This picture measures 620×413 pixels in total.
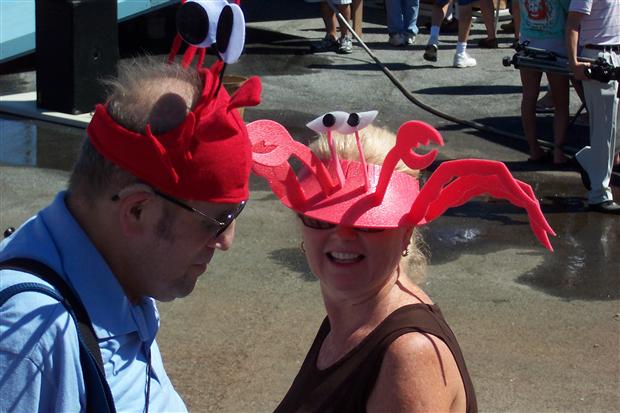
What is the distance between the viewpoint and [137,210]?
6.88 feet

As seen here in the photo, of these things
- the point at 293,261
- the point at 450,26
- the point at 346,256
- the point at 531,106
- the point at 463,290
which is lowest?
the point at 450,26

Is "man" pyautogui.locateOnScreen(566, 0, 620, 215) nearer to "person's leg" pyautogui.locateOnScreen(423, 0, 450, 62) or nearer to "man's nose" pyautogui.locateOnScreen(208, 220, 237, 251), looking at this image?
"person's leg" pyautogui.locateOnScreen(423, 0, 450, 62)

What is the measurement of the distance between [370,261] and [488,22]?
11912 mm

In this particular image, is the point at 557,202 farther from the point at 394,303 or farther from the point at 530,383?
the point at 394,303

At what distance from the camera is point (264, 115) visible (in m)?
10.8

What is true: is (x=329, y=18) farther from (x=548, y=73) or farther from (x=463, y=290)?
(x=463, y=290)

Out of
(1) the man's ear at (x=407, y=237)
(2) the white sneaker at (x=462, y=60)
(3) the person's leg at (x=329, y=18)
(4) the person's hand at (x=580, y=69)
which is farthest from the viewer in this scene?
(3) the person's leg at (x=329, y=18)

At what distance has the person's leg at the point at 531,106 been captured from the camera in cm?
905

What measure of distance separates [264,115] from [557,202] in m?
3.60

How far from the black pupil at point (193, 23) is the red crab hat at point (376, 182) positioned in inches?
21.0

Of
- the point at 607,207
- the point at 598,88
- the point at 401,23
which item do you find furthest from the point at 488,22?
the point at 607,207

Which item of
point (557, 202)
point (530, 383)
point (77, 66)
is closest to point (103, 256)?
point (530, 383)

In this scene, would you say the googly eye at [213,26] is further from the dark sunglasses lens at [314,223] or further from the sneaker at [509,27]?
the sneaker at [509,27]

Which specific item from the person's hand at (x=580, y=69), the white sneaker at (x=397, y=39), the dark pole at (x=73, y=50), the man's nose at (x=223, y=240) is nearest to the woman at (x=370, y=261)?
the man's nose at (x=223, y=240)
